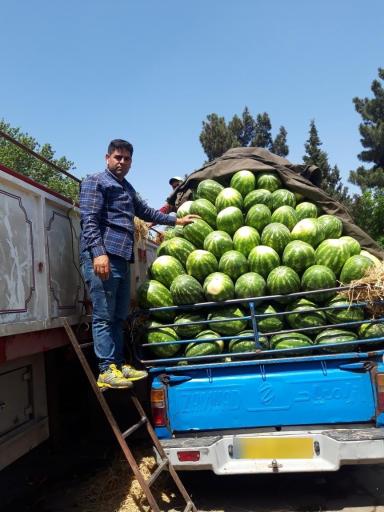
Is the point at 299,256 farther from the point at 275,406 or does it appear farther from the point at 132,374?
the point at 132,374

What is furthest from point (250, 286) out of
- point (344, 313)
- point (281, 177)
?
point (281, 177)

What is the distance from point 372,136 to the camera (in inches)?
1024

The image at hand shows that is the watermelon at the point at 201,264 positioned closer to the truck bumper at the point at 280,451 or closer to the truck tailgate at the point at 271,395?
the truck tailgate at the point at 271,395

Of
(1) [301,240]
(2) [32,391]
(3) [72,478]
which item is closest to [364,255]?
(1) [301,240]

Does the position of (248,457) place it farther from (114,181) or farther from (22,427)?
(114,181)

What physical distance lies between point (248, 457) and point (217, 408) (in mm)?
434

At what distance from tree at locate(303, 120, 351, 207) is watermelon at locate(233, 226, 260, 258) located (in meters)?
26.8

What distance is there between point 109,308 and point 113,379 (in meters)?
0.59

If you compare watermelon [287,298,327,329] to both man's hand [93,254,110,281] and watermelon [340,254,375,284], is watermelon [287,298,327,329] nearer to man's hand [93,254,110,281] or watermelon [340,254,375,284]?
watermelon [340,254,375,284]

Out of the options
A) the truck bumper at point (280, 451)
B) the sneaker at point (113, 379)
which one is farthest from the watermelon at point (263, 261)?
the sneaker at point (113, 379)

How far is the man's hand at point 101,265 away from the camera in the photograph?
12.2 ft

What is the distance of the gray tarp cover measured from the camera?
483cm

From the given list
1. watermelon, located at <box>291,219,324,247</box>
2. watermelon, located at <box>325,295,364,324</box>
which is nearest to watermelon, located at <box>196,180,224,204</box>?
watermelon, located at <box>291,219,324,247</box>

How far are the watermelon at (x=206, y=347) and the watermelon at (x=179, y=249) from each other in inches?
34.9
